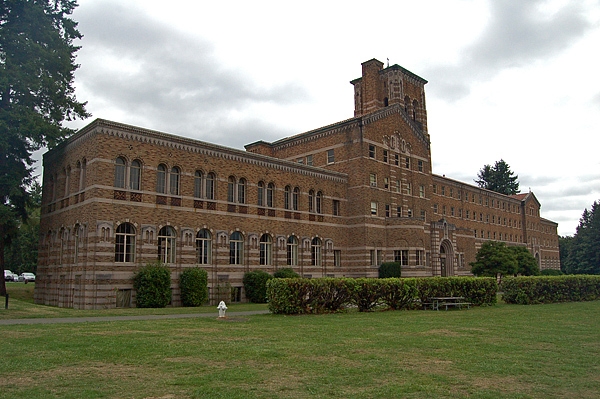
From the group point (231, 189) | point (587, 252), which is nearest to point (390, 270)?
point (231, 189)

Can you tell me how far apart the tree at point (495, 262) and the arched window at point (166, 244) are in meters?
30.5

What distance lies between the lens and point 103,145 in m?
28.9

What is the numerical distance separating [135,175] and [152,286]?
22.5 ft

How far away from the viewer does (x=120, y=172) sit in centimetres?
2980

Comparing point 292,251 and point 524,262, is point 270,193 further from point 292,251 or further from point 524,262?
point 524,262

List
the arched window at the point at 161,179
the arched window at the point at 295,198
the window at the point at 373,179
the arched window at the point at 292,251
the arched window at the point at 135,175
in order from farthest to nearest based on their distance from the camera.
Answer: the window at the point at 373,179 → the arched window at the point at 295,198 → the arched window at the point at 292,251 → the arched window at the point at 161,179 → the arched window at the point at 135,175

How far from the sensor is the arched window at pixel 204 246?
33.0m

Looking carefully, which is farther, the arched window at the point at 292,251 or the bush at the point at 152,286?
the arched window at the point at 292,251

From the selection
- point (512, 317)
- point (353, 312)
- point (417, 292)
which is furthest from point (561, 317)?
point (353, 312)

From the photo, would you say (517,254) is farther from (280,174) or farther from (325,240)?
(280,174)

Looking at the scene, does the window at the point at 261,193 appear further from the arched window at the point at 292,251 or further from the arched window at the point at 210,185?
the arched window at the point at 210,185

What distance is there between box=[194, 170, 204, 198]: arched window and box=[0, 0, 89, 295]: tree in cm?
941

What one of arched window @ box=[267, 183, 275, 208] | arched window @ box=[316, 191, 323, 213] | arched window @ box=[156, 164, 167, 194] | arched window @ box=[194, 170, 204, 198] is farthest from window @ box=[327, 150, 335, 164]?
arched window @ box=[156, 164, 167, 194]

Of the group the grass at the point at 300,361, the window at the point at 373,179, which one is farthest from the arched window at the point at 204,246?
the window at the point at 373,179
